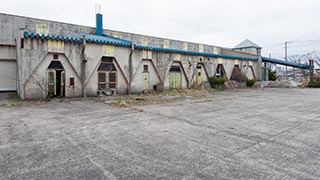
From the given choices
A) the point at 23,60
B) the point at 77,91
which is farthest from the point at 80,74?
the point at 23,60

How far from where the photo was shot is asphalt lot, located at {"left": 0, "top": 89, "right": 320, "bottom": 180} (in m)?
2.67

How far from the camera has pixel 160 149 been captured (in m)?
3.52

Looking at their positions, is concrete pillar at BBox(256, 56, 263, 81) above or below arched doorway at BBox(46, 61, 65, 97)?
above

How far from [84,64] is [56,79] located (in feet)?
5.28

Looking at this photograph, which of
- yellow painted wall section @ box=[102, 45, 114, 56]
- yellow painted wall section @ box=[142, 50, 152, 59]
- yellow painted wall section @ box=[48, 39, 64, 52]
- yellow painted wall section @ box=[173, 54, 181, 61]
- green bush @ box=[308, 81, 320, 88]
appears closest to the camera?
yellow painted wall section @ box=[48, 39, 64, 52]

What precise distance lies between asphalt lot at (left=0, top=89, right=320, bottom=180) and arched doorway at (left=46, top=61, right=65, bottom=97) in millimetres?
5364

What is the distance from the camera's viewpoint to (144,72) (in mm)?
14195

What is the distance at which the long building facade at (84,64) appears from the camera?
10266 mm

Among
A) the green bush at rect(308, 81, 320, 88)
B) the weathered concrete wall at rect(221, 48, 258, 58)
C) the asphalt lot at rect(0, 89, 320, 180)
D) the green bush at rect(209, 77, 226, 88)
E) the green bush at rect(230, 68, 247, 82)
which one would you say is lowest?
the asphalt lot at rect(0, 89, 320, 180)

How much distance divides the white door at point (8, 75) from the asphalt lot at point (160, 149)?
9.84m

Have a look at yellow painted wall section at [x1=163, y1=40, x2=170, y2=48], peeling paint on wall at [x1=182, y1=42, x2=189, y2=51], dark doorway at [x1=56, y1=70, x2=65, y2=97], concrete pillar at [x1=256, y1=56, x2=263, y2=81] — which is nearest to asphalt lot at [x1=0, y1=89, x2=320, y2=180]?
dark doorway at [x1=56, y1=70, x2=65, y2=97]

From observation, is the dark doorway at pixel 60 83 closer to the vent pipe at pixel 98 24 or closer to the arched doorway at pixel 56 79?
the arched doorway at pixel 56 79

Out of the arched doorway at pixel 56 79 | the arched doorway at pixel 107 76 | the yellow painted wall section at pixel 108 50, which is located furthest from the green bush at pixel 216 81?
the arched doorway at pixel 56 79

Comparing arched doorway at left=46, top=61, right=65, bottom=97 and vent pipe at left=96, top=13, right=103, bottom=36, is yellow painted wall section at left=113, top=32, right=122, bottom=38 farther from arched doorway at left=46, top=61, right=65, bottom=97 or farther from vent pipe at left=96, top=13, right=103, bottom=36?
arched doorway at left=46, top=61, right=65, bottom=97
